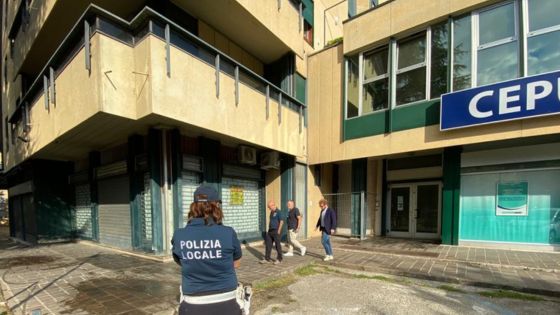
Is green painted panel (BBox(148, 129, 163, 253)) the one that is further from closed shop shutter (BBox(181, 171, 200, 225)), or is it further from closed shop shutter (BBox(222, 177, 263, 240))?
closed shop shutter (BBox(222, 177, 263, 240))

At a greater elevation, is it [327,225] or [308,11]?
[308,11]

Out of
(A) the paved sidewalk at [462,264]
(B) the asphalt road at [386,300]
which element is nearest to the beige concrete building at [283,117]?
(A) the paved sidewalk at [462,264]

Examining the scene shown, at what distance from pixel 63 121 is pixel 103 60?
2551mm

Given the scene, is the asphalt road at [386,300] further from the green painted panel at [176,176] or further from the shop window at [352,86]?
the shop window at [352,86]

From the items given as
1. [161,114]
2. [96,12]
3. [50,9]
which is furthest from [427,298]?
[50,9]

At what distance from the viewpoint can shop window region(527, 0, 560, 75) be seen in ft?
25.0

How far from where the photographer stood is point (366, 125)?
10.5 m

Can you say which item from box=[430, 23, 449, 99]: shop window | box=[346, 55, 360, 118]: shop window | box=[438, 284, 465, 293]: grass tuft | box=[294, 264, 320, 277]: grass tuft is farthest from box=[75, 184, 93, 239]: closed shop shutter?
box=[430, 23, 449, 99]: shop window

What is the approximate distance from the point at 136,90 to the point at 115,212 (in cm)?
507

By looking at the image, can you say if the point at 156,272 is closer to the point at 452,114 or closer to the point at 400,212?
the point at 452,114

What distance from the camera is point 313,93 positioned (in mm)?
12055

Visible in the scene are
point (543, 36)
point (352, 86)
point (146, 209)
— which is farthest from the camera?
point (352, 86)

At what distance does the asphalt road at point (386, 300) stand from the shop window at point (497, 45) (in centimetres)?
605

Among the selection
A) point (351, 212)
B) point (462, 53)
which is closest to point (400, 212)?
point (351, 212)
